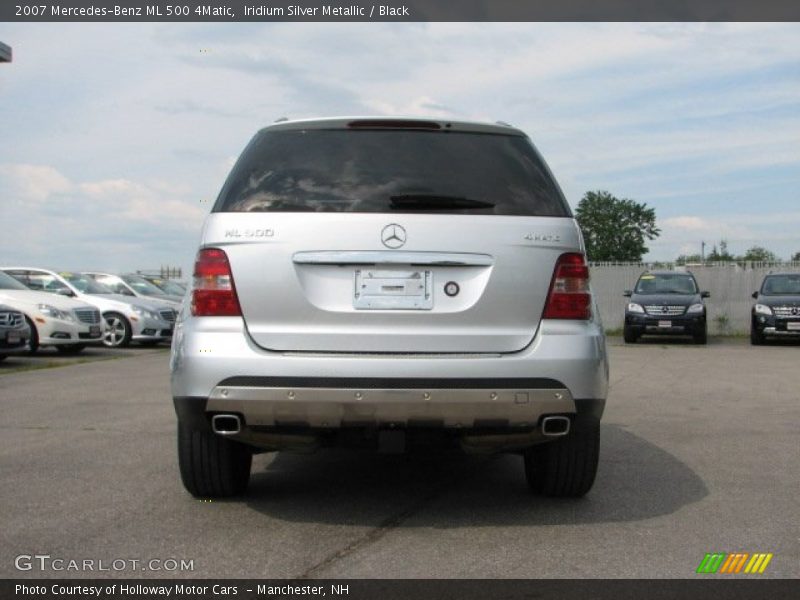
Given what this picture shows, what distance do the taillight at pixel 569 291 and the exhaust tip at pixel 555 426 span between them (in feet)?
1.51

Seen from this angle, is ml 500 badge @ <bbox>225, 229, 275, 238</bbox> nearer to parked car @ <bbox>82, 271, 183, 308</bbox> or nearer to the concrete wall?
parked car @ <bbox>82, 271, 183, 308</bbox>

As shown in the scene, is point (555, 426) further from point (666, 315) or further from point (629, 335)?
point (629, 335)

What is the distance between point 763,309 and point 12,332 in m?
15.2

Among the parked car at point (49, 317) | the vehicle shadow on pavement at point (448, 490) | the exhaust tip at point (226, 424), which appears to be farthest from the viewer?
the parked car at point (49, 317)

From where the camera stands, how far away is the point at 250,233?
14.7 ft

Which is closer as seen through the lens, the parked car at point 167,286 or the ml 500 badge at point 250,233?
the ml 500 badge at point 250,233

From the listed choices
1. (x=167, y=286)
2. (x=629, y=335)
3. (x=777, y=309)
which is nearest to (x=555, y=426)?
(x=629, y=335)

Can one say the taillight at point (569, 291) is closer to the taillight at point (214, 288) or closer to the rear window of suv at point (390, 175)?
the rear window of suv at point (390, 175)

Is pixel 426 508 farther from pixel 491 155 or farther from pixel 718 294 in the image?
pixel 718 294
